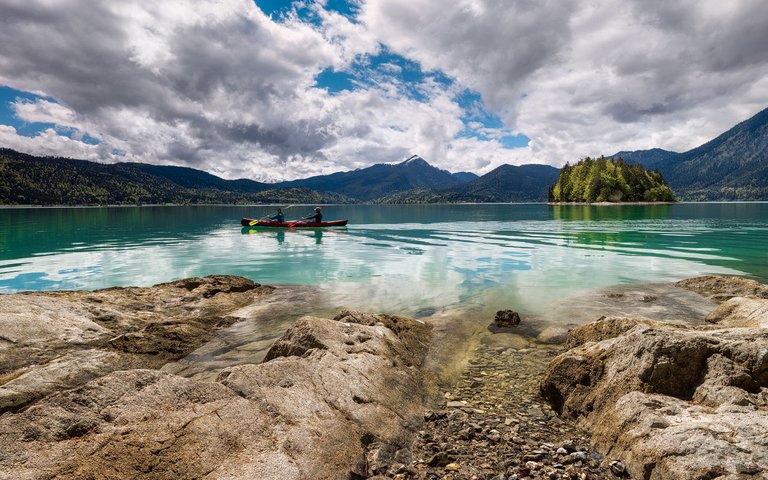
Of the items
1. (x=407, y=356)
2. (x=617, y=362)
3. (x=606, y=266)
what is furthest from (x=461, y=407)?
(x=606, y=266)

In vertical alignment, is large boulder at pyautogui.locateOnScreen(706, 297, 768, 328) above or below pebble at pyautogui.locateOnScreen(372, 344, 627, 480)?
above

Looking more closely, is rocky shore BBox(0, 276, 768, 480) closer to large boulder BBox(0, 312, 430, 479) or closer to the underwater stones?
large boulder BBox(0, 312, 430, 479)

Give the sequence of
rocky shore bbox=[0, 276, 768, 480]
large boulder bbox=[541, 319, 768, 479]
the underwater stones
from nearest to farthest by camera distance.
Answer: rocky shore bbox=[0, 276, 768, 480] → large boulder bbox=[541, 319, 768, 479] → the underwater stones

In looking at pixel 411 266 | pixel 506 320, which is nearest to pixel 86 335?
pixel 506 320

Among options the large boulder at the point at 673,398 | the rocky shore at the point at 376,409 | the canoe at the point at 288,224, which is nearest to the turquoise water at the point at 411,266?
the rocky shore at the point at 376,409

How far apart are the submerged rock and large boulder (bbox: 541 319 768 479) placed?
0.05 ft

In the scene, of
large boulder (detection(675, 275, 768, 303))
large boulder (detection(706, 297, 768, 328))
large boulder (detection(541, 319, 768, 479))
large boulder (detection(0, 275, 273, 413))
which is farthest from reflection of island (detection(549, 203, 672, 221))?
large boulder (detection(0, 275, 273, 413))

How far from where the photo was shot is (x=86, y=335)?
12188mm

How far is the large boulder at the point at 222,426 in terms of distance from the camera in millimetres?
5293

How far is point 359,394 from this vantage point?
8.58 metres

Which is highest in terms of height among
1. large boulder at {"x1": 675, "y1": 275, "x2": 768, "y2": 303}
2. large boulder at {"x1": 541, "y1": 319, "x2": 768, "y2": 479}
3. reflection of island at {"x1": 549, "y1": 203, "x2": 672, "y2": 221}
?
reflection of island at {"x1": 549, "y1": 203, "x2": 672, "y2": 221}

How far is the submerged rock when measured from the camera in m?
5.81

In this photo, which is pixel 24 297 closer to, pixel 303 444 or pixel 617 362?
pixel 303 444

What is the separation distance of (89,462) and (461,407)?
292 inches
